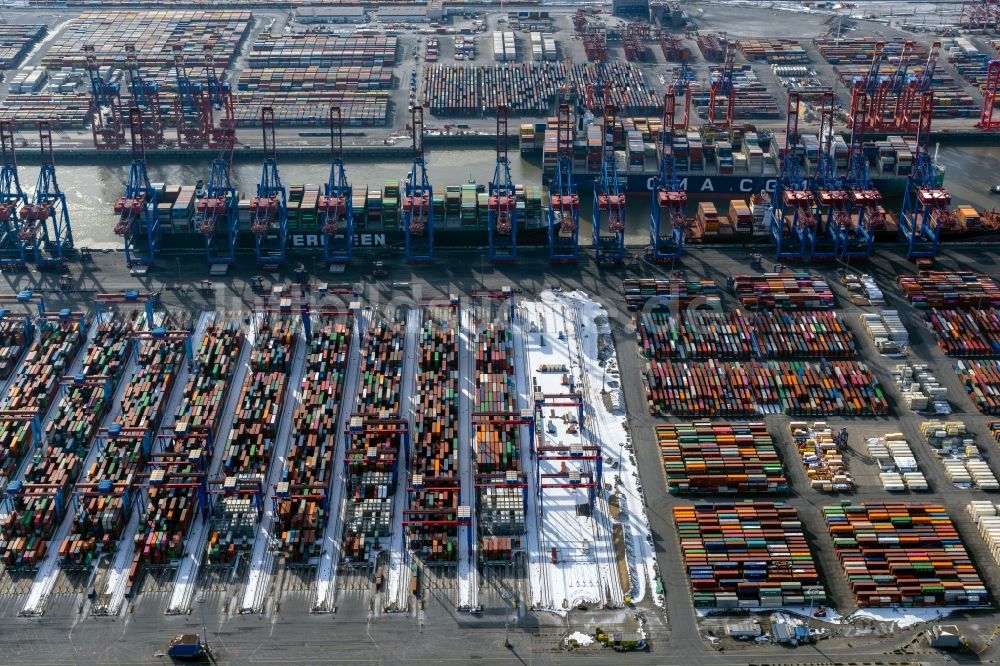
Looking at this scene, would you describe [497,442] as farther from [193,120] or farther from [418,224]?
[193,120]

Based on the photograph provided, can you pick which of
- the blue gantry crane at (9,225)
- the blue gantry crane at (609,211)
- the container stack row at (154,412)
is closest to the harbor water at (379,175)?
the blue gantry crane at (609,211)

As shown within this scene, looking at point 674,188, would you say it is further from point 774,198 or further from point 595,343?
point 595,343

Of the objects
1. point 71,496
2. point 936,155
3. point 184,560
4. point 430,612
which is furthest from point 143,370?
point 936,155

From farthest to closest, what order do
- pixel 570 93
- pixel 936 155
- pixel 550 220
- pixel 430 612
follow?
pixel 570 93 < pixel 936 155 < pixel 550 220 < pixel 430 612

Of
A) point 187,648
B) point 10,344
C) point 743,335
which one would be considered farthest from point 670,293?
point 10,344

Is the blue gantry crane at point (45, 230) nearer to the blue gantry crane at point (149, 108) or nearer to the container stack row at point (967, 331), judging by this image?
the blue gantry crane at point (149, 108)

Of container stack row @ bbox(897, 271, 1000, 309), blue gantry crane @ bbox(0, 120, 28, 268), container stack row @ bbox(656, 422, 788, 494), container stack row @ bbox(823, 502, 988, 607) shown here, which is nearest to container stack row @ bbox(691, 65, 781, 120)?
container stack row @ bbox(897, 271, 1000, 309)
